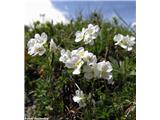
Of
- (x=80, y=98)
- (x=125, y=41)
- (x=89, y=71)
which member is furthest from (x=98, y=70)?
(x=125, y=41)

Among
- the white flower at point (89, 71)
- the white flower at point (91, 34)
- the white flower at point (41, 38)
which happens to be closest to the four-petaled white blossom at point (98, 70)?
the white flower at point (89, 71)

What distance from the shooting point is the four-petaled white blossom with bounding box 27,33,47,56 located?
2117 millimetres

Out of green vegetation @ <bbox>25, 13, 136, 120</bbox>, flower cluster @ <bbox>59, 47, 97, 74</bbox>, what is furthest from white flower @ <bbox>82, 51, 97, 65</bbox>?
green vegetation @ <bbox>25, 13, 136, 120</bbox>

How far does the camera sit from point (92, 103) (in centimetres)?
200

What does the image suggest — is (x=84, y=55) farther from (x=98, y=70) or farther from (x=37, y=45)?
(x=37, y=45)

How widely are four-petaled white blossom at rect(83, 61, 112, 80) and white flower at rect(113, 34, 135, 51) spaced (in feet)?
0.66

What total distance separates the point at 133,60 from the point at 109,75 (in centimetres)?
19

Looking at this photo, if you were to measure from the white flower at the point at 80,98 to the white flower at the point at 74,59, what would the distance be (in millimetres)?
91

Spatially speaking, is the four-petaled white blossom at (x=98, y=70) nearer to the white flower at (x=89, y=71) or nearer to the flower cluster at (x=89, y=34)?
the white flower at (x=89, y=71)

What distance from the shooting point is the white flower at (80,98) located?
2.00m

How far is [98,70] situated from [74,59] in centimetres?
11
